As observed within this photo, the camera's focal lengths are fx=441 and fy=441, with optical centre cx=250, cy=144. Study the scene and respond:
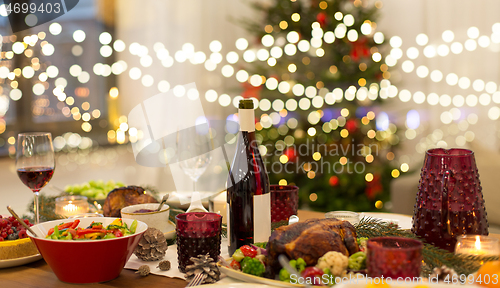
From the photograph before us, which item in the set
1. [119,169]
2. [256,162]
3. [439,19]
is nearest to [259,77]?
[119,169]

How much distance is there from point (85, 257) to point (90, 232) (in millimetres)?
50

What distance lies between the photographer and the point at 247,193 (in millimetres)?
907

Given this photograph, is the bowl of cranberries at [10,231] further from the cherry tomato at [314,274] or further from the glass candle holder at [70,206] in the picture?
the cherry tomato at [314,274]

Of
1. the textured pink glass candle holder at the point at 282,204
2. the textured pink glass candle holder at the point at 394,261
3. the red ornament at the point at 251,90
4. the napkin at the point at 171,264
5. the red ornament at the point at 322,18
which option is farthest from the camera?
the red ornament at the point at 251,90

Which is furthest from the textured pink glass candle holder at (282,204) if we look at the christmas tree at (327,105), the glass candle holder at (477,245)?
the christmas tree at (327,105)

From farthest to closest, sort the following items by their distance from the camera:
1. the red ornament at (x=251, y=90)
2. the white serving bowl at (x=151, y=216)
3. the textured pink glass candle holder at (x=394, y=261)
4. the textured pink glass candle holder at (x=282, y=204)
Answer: the red ornament at (x=251, y=90)
the textured pink glass candle holder at (x=282, y=204)
the white serving bowl at (x=151, y=216)
the textured pink glass candle holder at (x=394, y=261)

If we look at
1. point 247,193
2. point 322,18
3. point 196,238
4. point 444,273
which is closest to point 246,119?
point 247,193

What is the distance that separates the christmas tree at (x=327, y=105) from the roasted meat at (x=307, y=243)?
2.28 metres

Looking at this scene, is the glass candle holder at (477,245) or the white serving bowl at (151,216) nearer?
the glass candle holder at (477,245)

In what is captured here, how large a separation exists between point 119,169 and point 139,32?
105 centimetres

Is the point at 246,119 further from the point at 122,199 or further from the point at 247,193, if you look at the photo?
the point at 122,199

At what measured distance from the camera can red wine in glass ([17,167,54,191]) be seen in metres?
0.94

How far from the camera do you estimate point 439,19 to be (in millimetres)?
3432

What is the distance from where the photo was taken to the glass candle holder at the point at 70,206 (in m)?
1.10
